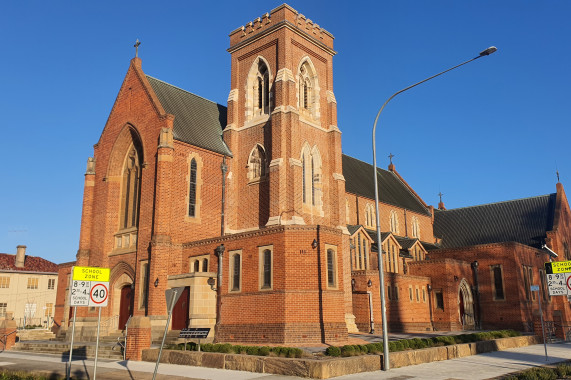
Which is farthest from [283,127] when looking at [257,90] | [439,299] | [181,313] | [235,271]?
[439,299]

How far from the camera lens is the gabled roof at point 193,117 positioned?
28828 millimetres

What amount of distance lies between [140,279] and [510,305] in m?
26.9

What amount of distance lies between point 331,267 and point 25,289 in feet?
149

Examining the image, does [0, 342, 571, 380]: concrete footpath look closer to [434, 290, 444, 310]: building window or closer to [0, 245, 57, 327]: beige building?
[434, 290, 444, 310]: building window

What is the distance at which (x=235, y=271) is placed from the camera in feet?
78.2

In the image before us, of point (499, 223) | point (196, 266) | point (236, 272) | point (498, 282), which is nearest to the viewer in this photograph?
point (236, 272)

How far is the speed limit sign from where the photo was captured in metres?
12.4

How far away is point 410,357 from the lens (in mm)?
16719

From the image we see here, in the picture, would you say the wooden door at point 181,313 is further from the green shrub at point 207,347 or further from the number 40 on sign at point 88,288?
the number 40 on sign at point 88,288

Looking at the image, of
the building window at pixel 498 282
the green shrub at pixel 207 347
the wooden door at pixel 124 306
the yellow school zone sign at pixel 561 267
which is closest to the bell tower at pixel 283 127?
the wooden door at pixel 124 306

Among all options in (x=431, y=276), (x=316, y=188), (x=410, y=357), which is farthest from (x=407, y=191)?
(x=410, y=357)

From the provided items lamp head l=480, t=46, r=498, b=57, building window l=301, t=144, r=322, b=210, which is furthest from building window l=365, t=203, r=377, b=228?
lamp head l=480, t=46, r=498, b=57

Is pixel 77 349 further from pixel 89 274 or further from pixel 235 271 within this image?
pixel 89 274

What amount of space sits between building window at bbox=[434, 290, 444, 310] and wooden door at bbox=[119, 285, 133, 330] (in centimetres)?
2256
